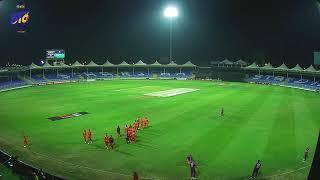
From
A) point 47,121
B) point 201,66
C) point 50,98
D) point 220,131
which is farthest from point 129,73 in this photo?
point 220,131

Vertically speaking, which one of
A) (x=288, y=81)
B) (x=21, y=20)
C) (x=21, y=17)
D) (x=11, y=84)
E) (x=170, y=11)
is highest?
(x=170, y=11)

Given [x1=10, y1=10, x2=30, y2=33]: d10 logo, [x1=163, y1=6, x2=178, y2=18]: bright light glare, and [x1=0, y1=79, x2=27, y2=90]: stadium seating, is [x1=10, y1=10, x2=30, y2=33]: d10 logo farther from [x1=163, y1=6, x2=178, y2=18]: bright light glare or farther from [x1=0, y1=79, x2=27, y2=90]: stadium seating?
[x1=163, y1=6, x2=178, y2=18]: bright light glare

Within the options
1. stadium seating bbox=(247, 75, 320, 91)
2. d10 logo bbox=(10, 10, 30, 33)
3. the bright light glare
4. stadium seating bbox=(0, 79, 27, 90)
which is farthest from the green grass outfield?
the bright light glare

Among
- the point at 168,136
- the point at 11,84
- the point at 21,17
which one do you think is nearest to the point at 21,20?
the point at 21,17

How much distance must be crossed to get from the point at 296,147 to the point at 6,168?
71.5 feet

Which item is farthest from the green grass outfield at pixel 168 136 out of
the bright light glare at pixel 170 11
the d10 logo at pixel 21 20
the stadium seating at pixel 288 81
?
the bright light glare at pixel 170 11

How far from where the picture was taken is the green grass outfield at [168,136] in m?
21.4

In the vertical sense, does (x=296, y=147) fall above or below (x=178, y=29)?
below

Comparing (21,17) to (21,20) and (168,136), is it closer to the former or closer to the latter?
(21,20)

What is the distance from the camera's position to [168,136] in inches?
1137

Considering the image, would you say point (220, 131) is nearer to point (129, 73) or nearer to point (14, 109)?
point (14, 109)

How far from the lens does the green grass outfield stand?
70.2 ft

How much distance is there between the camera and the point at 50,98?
5241 centimetres

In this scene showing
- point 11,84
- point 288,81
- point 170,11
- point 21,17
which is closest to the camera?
point 21,17
